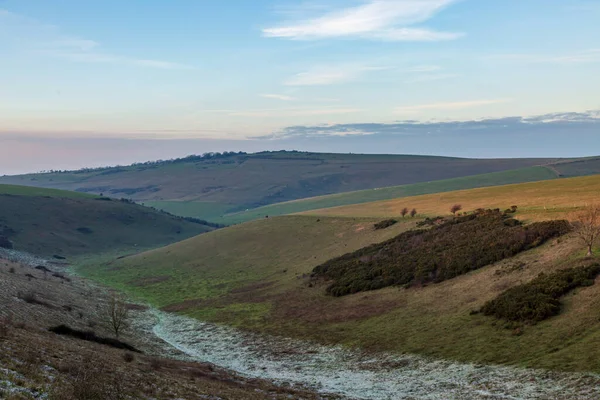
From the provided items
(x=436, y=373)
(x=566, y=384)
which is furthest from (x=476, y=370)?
(x=566, y=384)

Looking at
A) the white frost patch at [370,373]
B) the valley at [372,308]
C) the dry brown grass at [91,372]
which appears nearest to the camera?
the dry brown grass at [91,372]

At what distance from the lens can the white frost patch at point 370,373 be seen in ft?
91.1

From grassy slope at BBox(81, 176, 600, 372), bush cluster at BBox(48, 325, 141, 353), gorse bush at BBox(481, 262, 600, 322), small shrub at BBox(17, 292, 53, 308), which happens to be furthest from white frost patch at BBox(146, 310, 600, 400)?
small shrub at BBox(17, 292, 53, 308)

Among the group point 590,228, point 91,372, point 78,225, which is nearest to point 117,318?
point 91,372

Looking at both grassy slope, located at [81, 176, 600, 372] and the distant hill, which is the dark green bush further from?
the distant hill

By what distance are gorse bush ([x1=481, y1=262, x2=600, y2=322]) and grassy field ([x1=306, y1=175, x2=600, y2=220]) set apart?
1955cm

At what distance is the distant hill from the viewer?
141m

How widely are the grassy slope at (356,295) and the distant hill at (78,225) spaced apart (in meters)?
35.7

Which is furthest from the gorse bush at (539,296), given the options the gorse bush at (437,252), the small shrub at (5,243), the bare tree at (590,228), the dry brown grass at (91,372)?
the small shrub at (5,243)

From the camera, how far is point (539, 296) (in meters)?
38.6

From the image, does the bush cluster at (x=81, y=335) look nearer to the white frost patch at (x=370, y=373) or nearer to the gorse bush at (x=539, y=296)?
the white frost patch at (x=370, y=373)

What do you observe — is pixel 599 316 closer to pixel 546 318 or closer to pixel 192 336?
pixel 546 318

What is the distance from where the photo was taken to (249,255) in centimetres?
9488

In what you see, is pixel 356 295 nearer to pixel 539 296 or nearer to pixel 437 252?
pixel 437 252
